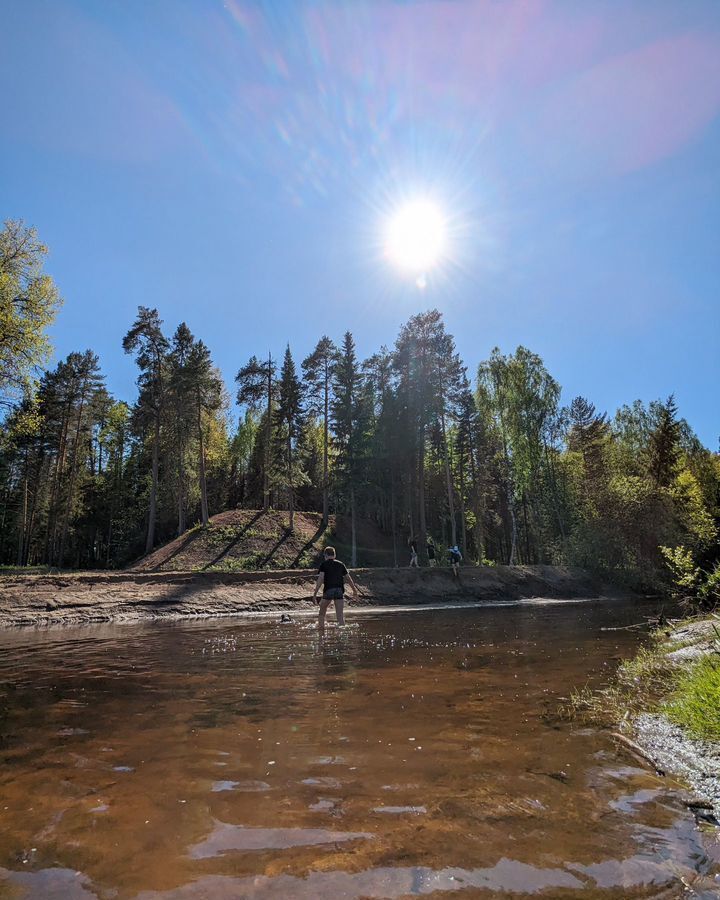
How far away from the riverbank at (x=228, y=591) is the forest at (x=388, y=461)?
605cm

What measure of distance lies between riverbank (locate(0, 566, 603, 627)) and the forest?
605cm

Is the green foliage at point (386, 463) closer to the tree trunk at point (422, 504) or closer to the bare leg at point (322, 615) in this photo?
the tree trunk at point (422, 504)

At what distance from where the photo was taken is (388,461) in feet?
135

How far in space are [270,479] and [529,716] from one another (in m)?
36.9

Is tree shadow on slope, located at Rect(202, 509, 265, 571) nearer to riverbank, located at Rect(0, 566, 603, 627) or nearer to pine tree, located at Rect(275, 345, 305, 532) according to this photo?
pine tree, located at Rect(275, 345, 305, 532)

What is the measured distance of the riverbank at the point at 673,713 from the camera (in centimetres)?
411

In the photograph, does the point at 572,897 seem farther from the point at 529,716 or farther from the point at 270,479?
the point at 270,479

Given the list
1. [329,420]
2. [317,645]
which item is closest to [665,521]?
[329,420]

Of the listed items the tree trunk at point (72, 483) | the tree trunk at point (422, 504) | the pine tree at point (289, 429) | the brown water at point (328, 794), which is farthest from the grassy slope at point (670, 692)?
the tree trunk at point (72, 483)

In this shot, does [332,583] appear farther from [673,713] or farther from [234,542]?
[234,542]

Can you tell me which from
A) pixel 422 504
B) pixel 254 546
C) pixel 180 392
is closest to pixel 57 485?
pixel 180 392

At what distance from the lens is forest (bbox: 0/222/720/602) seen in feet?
109

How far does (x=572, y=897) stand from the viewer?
244 centimetres

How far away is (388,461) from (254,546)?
41.3 feet
